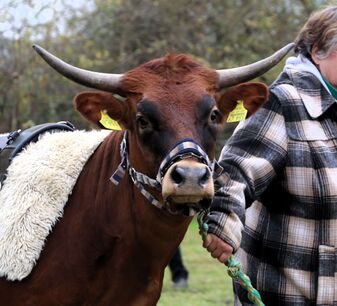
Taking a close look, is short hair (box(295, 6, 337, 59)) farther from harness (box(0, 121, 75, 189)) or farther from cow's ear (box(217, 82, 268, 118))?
harness (box(0, 121, 75, 189))

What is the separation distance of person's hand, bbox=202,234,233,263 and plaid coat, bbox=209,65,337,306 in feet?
0.82

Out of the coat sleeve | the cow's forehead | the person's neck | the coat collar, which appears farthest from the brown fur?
the person's neck

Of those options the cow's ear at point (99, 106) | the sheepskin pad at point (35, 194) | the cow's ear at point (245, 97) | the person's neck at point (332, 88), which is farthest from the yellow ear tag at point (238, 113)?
the sheepskin pad at point (35, 194)

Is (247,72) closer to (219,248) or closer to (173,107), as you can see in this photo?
(173,107)

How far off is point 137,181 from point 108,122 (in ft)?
1.13

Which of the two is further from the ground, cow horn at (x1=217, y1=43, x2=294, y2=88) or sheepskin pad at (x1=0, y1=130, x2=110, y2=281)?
cow horn at (x1=217, y1=43, x2=294, y2=88)

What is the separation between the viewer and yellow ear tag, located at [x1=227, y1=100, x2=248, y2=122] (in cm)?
451

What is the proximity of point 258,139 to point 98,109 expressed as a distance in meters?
0.83

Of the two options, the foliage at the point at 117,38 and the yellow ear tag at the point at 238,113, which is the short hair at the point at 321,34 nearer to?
the yellow ear tag at the point at 238,113

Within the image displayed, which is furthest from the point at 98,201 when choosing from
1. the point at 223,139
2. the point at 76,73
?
the point at 223,139

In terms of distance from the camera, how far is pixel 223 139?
17.1 m

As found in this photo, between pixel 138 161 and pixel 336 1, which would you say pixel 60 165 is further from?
pixel 336 1

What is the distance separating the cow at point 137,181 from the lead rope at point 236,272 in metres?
0.11

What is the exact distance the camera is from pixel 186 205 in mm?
3986
